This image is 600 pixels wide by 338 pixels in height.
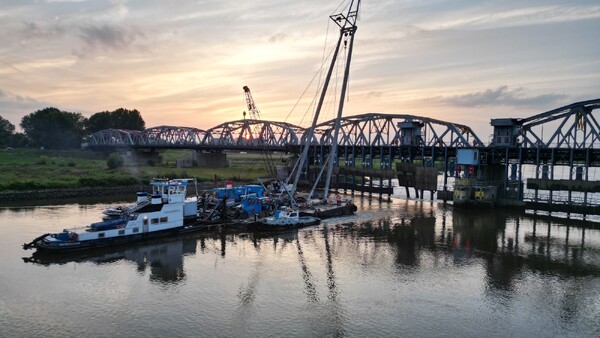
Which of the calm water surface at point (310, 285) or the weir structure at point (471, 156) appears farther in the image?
the weir structure at point (471, 156)

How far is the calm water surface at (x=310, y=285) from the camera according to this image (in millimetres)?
25500

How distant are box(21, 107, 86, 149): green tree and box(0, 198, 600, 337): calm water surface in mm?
151338

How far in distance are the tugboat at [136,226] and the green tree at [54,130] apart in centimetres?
15801

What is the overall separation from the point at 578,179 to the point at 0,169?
114932 mm

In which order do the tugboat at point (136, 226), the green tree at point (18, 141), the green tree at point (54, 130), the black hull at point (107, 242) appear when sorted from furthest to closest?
1. the green tree at point (18, 141)
2. the green tree at point (54, 130)
3. the tugboat at point (136, 226)
4. the black hull at point (107, 242)

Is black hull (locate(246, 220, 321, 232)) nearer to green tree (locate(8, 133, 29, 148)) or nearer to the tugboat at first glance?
the tugboat

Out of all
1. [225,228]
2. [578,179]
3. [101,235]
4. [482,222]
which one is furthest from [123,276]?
[578,179]

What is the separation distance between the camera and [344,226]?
55812 millimetres

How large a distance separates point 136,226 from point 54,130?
166 meters

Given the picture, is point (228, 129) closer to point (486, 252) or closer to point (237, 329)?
point (486, 252)

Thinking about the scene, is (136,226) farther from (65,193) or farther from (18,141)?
(18,141)

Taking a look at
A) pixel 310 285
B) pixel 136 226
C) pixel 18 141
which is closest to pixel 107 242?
pixel 136 226

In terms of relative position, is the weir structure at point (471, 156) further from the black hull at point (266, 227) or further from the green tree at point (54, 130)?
the green tree at point (54, 130)

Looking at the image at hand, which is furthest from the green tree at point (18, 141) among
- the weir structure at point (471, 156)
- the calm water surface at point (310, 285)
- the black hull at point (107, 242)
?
the black hull at point (107, 242)
